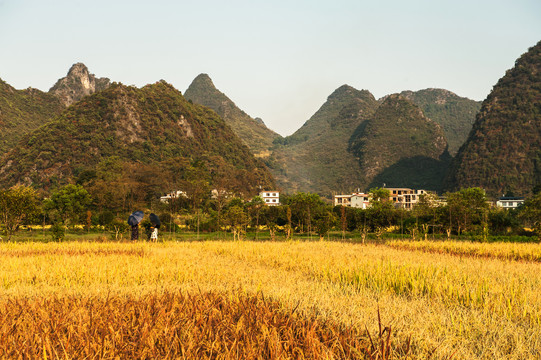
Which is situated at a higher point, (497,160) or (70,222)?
(497,160)

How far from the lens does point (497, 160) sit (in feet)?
358

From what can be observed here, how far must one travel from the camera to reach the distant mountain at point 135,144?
8619cm

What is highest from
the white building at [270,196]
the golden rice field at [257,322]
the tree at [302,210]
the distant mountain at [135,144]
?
the distant mountain at [135,144]

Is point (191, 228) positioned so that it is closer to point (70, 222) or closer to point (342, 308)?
point (70, 222)

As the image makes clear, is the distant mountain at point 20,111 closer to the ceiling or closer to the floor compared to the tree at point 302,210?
closer to the ceiling

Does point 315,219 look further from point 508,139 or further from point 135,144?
point 508,139

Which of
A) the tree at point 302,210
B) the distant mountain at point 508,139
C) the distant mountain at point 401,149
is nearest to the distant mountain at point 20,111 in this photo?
the tree at point 302,210

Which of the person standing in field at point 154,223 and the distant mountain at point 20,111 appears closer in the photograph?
the person standing in field at point 154,223

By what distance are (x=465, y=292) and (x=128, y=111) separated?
124434 millimetres

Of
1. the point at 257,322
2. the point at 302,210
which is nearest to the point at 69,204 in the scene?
the point at 302,210

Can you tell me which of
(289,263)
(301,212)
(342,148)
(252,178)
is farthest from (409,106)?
(289,263)

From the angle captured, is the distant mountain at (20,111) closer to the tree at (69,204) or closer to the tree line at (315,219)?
the tree at (69,204)

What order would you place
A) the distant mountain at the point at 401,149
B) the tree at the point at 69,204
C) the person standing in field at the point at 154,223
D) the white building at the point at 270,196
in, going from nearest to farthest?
the person standing in field at the point at 154,223
the tree at the point at 69,204
the white building at the point at 270,196
the distant mountain at the point at 401,149

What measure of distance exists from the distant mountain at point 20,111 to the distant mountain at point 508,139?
154315mm
